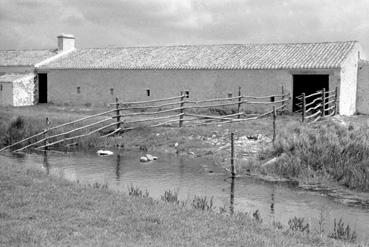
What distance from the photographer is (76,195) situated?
9.15 metres

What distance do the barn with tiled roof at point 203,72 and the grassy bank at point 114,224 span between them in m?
17.7

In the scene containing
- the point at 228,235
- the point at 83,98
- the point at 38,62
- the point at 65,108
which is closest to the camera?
the point at 228,235

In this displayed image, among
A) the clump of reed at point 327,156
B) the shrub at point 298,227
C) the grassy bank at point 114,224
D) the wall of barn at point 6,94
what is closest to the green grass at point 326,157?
the clump of reed at point 327,156

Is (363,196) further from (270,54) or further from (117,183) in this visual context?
(270,54)

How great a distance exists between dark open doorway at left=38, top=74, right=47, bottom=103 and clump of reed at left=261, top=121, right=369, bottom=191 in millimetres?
23358

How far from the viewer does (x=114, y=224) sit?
→ 736 cm

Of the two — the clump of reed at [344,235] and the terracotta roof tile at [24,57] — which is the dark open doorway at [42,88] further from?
the clump of reed at [344,235]

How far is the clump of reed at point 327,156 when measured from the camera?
12.8 meters

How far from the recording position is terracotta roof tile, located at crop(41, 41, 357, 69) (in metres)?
25.9

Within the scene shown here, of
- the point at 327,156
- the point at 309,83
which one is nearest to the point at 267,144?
the point at 327,156

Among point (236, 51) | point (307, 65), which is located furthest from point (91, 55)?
point (307, 65)

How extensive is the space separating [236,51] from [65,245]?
2420cm

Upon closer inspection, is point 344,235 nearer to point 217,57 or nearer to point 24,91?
point 217,57

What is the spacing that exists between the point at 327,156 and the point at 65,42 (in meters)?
27.4
